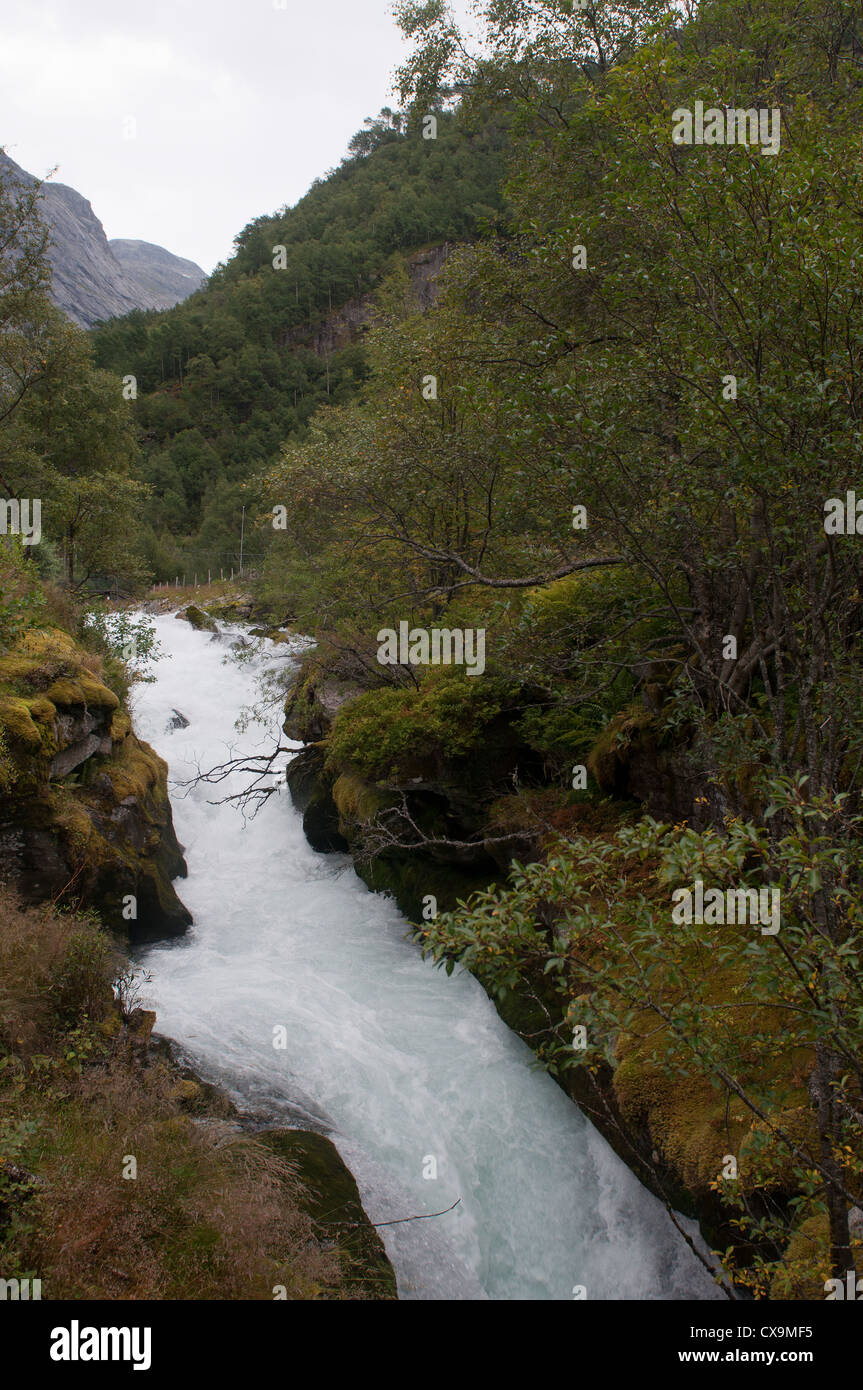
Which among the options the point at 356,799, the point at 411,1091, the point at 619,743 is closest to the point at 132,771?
the point at 356,799

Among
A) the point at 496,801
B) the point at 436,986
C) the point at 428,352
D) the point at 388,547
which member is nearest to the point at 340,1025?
the point at 436,986

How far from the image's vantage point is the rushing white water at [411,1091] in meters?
6.77

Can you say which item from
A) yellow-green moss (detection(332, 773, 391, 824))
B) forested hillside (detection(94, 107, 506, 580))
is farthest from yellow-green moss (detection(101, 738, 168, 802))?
forested hillside (detection(94, 107, 506, 580))

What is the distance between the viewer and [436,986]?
11.1 metres

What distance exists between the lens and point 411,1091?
28.5 feet

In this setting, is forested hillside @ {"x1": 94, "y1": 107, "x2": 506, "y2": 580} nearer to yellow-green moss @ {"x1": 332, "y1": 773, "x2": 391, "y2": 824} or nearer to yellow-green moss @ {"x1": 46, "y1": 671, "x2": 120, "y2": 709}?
yellow-green moss @ {"x1": 332, "y1": 773, "x2": 391, "y2": 824}

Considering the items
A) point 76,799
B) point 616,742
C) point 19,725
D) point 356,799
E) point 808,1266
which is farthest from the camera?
point 356,799

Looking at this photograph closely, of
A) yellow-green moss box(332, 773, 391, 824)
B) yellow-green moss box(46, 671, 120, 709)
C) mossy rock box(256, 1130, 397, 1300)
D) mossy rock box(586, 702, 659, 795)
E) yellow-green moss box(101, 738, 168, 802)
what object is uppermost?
yellow-green moss box(46, 671, 120, 709)

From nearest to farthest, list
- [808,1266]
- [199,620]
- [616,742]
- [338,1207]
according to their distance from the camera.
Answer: [808,1266] < [338,1207] < [616,742] < [199,620]

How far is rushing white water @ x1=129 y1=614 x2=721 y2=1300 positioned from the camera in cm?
677

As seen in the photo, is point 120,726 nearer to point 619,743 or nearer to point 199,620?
point 619,743

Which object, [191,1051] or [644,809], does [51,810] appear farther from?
[644,809]

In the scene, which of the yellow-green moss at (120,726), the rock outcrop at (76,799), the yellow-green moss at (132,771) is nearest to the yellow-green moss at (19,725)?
the rock outcrop at (76,799)

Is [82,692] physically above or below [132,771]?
above
